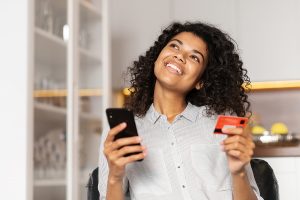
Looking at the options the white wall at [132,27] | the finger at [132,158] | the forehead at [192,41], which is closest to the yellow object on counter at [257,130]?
the white wall at [132,27]

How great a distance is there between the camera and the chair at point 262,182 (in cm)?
151

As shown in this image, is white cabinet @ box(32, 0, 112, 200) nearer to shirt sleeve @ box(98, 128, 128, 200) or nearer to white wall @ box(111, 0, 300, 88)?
white wall @ box(111, 0, 300, 88)

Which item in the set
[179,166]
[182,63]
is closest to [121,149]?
[179,166]

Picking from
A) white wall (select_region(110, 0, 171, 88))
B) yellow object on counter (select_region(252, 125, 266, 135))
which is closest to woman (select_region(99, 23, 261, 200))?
yellow object on counter (select_region(252, 125, 266, 135))

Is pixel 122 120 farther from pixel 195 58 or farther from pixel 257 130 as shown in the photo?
pixel 257 130

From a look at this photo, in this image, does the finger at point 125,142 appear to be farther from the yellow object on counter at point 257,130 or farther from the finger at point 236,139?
the yellow object on counter at point 257,130

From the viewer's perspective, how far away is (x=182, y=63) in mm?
1481

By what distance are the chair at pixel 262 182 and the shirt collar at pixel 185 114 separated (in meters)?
0.21

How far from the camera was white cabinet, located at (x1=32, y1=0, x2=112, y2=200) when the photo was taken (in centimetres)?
254

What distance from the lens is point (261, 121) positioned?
13.0ft
